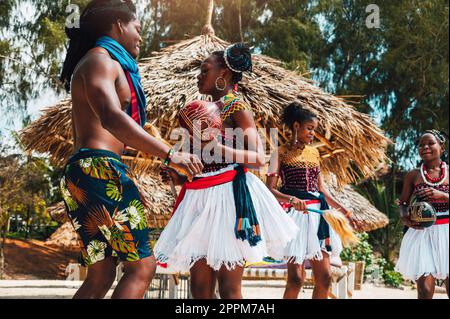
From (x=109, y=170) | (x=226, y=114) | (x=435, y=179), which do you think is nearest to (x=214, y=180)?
(x=226, y=114)

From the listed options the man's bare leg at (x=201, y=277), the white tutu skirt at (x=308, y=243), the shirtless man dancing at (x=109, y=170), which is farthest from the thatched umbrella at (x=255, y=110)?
the shirtless man dancing at (x=109, y=170)

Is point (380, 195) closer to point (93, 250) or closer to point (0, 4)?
point (0, 4)

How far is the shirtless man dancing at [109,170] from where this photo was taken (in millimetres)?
2711

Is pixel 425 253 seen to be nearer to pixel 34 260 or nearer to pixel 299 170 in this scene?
pixel 299 170

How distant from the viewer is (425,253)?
576cm

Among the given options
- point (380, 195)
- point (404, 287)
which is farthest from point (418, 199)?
point (380, 195)

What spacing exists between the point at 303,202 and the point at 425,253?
1.59 metres

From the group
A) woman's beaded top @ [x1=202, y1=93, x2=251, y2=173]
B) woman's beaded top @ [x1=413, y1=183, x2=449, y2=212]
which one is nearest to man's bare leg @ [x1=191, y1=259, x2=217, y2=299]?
woman's beaded top @ [x1=202, y1=93, x2=251, y2=173]

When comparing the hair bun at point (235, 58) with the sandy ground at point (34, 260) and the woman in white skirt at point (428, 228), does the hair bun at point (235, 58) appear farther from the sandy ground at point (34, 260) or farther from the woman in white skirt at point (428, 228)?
the sandy ground at point (34, 260)

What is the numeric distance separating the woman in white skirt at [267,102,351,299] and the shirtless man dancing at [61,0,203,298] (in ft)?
7.59

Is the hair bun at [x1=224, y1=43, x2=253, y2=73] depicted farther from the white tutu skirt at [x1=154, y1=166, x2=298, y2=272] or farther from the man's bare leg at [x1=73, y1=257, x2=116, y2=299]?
the man's bare leg at [x1=73, y1=257, x2=116, y2=299]

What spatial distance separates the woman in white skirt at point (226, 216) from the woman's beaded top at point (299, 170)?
1.59m

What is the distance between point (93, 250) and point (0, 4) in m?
18.0

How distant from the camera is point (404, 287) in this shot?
16.4 meters
